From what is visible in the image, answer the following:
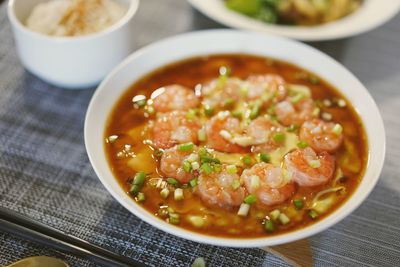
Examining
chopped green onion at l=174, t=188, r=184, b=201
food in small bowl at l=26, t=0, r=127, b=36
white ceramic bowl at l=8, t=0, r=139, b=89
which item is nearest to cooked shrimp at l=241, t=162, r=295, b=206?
chopped green onion at l=174, t=188, r=184, b=201

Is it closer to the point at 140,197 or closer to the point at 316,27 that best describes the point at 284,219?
the point at 140,197

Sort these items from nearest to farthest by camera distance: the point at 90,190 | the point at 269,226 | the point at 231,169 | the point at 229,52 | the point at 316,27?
1. the point at 269,226
2. the point at 231,169
3. the point at 90,190
4. the point at 229,52
5. the point at 316,27

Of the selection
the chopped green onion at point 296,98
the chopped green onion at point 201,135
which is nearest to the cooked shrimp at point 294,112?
the chopped green onion at point 296,98

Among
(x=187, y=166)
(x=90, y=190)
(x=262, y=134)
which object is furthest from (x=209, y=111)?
(x=90, y=190)

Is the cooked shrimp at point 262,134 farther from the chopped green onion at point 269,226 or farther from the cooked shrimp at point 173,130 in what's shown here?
the chopped green onion at point 269,226

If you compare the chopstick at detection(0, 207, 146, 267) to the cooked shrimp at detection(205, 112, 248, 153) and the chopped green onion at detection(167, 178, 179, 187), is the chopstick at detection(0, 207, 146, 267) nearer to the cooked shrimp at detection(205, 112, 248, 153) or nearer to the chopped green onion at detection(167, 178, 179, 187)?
the chopped green onion at detection(167, 178, 179, 187)
